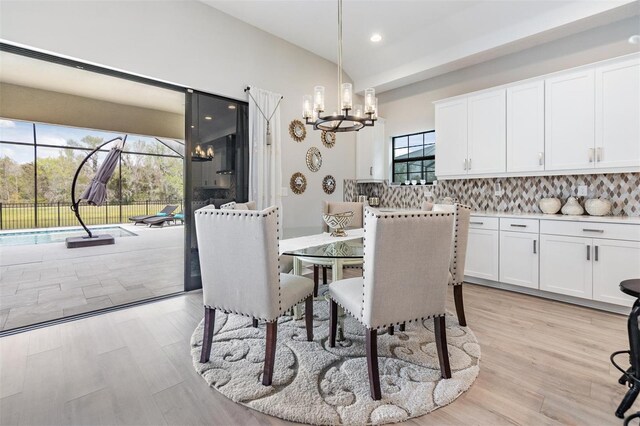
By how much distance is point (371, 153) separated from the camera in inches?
204

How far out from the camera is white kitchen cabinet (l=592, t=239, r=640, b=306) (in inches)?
107

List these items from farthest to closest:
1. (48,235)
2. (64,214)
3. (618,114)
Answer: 1. (48,235)
2. (64,214)
3. (618,114)

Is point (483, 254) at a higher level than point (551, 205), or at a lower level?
lower

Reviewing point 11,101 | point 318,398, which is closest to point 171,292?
point 318,398

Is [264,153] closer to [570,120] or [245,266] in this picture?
[245,266]

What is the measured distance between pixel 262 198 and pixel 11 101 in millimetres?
3996

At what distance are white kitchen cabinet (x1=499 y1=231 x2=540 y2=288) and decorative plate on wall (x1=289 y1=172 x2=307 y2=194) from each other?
9.05ft

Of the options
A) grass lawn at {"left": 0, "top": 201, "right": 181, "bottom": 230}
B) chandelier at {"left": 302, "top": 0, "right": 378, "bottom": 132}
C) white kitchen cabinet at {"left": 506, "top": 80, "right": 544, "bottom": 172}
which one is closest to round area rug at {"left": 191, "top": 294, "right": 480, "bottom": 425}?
chandelier at {"left": 302, "top": 0, "right": 378, "bottom": 132}

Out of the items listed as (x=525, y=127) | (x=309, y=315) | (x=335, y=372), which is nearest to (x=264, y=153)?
(x=309, y=315)

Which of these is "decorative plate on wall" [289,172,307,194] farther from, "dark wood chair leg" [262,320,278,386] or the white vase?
the white vase

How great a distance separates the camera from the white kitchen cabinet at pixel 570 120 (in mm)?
3061

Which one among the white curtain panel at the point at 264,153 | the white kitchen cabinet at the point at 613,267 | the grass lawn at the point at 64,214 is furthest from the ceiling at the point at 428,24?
the grass lawn at the point at 64,214

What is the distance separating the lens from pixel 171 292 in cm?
342

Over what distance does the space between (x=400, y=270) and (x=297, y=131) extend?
3.35 m
